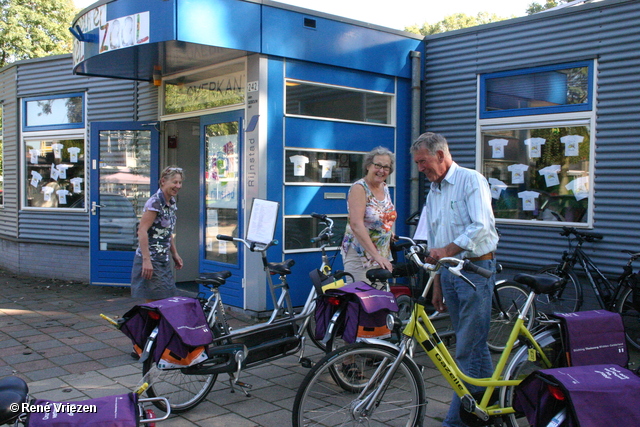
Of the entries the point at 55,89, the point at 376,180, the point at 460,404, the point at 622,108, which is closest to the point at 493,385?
the point at 460,404

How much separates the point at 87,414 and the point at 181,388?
6.93 ft

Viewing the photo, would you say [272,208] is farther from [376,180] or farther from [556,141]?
[556,141]

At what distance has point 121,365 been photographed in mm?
5355

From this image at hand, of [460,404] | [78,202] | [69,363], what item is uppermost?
[78,202]

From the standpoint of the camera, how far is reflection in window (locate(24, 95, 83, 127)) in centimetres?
980

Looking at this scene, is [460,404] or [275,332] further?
[275,332]

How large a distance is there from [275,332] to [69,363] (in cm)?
209

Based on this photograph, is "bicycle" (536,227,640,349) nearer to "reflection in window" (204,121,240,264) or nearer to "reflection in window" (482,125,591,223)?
"reflection in window" (482,125,591,223)

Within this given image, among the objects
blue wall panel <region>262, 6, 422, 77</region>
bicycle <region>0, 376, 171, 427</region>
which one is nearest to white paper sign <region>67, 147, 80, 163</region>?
blue wall panel <region>262, 6, 422, 77</region>

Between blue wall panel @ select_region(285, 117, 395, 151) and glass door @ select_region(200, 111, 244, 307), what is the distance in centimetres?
67

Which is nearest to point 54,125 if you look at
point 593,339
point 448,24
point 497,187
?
point 497,187

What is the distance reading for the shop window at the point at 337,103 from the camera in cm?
708

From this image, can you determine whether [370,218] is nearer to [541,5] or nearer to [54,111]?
[54,111]

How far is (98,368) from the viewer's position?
526 cm
